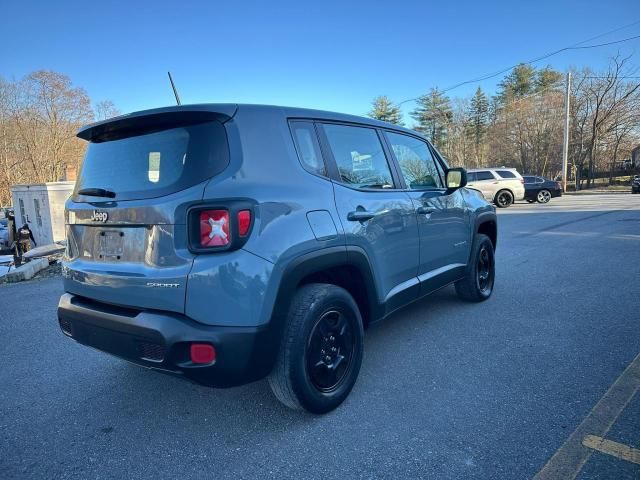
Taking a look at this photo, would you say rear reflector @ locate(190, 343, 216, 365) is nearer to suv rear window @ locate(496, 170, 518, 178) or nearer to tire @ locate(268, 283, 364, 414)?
tire @ locate(268, 283, 364, 414)

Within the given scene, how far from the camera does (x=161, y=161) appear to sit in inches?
90.3

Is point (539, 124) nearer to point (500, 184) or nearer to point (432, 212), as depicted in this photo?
point (500, 184)

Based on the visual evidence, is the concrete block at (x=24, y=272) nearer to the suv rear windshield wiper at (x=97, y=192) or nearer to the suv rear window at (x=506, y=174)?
the suv rear windshield wiper at (x=97, y=192)

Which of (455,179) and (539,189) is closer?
(455,179)

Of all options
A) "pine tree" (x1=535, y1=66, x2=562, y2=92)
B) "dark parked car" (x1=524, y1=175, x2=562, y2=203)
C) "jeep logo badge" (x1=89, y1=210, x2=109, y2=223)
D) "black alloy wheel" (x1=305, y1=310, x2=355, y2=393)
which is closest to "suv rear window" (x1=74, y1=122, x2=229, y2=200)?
"jeep logo badge" (x1=89, y1=210, x2=109, y2=223)

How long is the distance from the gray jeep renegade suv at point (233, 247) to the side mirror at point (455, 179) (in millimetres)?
1208

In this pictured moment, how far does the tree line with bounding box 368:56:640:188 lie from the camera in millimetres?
34375

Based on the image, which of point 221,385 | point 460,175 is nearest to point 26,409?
point 221,385

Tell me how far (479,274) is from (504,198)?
54.2ft

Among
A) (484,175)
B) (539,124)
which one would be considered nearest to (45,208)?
(484,175)

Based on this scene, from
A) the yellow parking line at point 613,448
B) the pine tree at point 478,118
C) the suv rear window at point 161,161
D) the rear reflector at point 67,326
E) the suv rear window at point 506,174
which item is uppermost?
the pine tree at point 478,118

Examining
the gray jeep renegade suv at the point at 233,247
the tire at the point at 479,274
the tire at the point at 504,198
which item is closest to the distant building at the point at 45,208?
the gray jeep renegade suv at the point at 233,247

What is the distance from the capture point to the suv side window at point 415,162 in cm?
353

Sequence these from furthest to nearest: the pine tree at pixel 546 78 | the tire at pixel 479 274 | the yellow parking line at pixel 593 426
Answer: the pine tree at pixel 546 78, the tire at pixel 479 274, the yellow parking line at pixel 593 426
